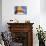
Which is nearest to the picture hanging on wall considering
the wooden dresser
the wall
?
the wall

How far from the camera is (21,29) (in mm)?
6031

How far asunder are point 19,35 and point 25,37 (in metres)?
0.26

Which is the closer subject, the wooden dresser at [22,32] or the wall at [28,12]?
the wooden dresser at [22,32]

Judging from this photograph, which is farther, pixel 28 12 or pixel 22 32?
pixel 28 12

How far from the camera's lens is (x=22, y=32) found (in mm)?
6105

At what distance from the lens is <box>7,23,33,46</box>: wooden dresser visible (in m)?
6.02

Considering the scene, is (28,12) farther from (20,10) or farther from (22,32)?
(22,32)

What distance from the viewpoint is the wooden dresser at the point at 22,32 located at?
6023mm

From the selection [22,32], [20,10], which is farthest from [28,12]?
[22,32]

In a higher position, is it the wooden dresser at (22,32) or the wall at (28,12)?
the wall at (28,12)

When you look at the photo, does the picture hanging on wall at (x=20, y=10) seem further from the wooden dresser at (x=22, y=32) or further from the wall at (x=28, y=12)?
the wooden dresser at (x=22, y=32)

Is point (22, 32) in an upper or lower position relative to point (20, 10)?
lower

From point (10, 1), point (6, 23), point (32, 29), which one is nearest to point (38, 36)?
point (32, 29)

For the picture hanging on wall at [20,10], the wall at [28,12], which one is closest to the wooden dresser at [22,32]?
the wall at [28,12]
